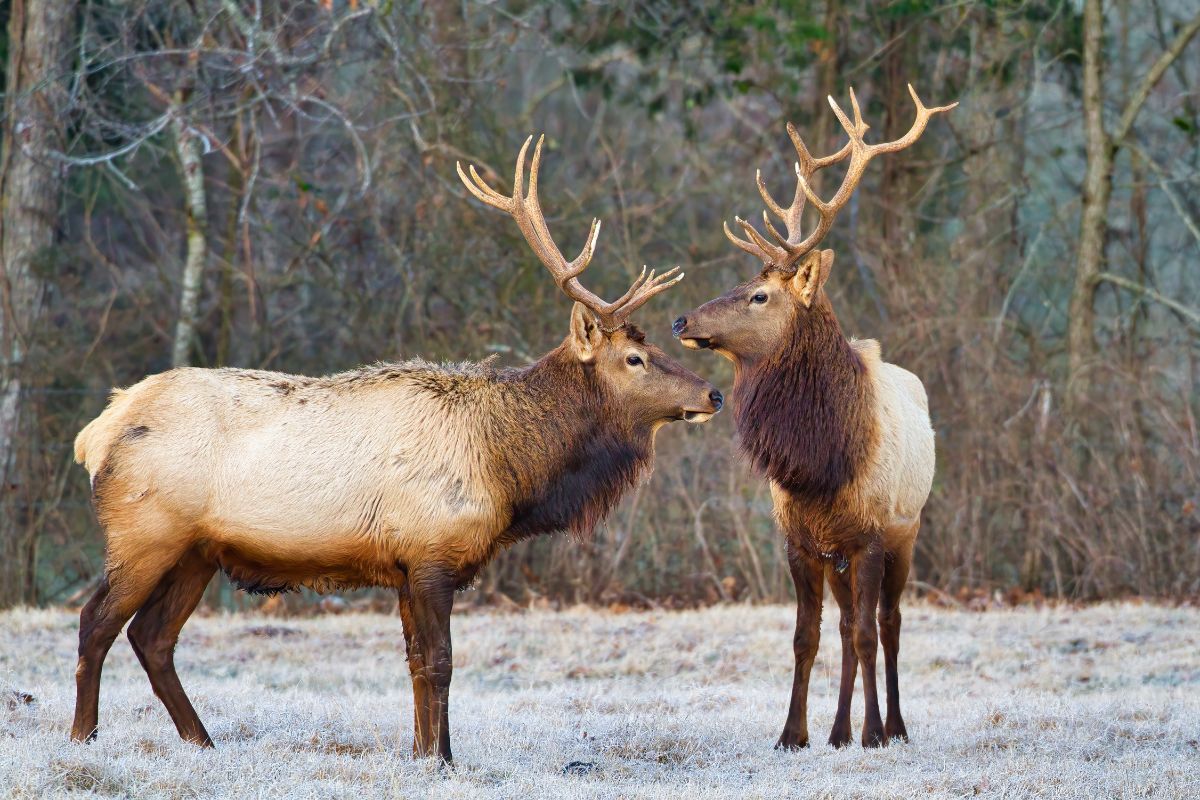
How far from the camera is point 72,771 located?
A: 215 inches

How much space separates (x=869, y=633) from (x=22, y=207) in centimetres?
969

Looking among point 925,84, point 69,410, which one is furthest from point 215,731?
point 925,84

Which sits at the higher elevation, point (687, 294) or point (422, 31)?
point (422, 31)

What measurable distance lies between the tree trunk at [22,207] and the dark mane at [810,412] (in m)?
8.36

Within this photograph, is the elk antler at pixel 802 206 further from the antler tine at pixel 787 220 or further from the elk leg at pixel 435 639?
the elk leg at pixel 435 639

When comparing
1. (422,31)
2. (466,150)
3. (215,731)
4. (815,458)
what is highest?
(422,31)

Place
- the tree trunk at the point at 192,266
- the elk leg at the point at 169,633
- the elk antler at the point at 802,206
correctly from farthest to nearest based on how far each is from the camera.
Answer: the tree trunk at the point at 192,266 < the elk antler at the point at 802,206 < the elk leg at the point at 169,633

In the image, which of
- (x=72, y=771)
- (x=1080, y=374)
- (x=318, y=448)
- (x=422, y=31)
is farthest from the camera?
(x=422, y=31)

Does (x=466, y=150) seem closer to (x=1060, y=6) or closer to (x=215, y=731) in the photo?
(x=1060, y=6)

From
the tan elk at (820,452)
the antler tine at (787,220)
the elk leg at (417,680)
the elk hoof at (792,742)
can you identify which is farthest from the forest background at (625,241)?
the elk leg at (417,680)

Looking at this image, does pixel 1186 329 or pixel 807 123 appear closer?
pixel 1186 329

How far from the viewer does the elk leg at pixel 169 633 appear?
6520 mm

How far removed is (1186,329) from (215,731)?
11.1 metres

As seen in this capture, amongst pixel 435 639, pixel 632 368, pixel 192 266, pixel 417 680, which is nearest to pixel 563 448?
pixel 632 368
